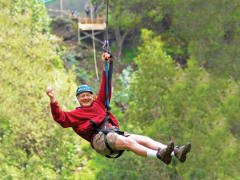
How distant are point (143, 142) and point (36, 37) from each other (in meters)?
14.7

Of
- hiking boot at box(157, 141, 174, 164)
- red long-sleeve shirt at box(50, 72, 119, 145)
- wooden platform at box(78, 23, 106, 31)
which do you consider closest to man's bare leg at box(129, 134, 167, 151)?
hiking boot at box(157, 141, 174, 164)

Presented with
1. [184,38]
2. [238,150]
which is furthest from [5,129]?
[184,38]

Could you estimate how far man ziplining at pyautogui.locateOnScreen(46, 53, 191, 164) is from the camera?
5.07 m

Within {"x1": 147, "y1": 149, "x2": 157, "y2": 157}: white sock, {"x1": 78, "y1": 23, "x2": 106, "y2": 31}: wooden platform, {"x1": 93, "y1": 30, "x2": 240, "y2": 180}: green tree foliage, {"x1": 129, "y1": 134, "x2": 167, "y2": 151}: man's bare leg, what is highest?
{"x1": 147, "y1": 149, "x2": 157, "y2": 157}: white sock

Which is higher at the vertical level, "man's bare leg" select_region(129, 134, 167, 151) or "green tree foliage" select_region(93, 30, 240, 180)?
"man's bare leg" select_region(129, 134, 167, 151)

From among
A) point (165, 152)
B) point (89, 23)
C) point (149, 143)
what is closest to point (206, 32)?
point (89, 23)

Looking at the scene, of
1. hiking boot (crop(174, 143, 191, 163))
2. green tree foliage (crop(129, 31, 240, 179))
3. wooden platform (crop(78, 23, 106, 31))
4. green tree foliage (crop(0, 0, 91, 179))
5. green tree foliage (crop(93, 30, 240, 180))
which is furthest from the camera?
wooden platform (crop(78, 23, 106, 31))

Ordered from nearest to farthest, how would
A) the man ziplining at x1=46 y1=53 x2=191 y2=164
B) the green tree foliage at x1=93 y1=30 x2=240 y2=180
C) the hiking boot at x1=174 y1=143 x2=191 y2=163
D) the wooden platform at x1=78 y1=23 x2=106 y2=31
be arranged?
the hiking boot at x1=174 y1=143 x2=191 y2=163 < the man ziplining at x1=46 y1=53 x2=191 y2=164 < the green tree foliage at x1=93 y1=30 x2=240 y2=180 < the wooden platform at x1=78 y1=23 x2=106 y2=31

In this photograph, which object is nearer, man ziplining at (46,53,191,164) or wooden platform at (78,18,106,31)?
man ziplining at (46,53,191,164)

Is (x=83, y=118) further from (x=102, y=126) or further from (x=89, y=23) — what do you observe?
(x=89, y=23)

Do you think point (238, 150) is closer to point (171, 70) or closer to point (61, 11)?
point (171, 70)

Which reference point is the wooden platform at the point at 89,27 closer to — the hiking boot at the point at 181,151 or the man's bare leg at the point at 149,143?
the man's bare leg at the point at 149,143

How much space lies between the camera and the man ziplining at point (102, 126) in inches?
200

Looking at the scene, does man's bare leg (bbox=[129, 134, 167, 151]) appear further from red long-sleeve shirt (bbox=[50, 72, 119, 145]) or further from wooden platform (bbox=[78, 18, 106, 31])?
wooden platform (bbox=[78, 18, 106, 31])
